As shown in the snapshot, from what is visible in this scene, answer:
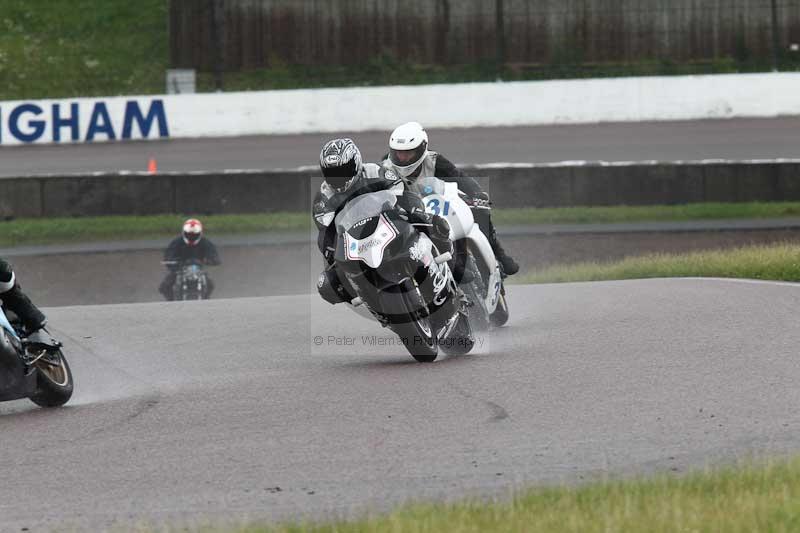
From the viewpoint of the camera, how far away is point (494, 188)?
24875 millimetres

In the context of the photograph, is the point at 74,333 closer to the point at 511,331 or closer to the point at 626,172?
the point at 511,331

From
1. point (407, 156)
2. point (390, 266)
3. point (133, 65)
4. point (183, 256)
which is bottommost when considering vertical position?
point (183, 256)

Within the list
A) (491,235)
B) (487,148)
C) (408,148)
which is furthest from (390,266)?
(487,148)

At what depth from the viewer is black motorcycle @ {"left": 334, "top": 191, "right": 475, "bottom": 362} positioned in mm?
8016

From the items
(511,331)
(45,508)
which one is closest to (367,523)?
(45,508)

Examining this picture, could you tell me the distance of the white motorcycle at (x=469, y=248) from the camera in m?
9.54

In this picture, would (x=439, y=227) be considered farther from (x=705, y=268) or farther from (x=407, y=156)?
(x=705, y=268)

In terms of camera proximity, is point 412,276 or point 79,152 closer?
point 412,276

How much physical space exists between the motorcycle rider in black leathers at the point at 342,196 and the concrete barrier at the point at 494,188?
51.6ft

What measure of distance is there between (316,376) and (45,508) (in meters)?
3.13

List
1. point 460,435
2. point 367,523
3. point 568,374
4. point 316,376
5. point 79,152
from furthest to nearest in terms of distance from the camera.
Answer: point 79,152 < point 316,376 < point 568,374 < point 460,435 < point 367,523

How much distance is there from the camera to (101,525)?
508cm

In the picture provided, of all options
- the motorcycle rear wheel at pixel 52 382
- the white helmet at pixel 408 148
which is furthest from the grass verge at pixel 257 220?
the motorcycle rear wheel at pixel 52 382

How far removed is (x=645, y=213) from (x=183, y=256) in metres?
8.73
